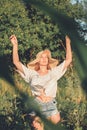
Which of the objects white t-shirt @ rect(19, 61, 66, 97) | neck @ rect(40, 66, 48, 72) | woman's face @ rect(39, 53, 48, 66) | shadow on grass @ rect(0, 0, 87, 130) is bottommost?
shadow on grass @ rect(0, 0, 87, 130)

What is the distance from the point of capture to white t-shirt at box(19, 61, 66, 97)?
4.36 metres

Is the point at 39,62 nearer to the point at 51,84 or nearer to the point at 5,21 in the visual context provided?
the point at 51,84

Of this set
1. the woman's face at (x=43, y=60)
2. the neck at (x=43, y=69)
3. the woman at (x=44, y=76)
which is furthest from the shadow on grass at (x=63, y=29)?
the woman's face at (x=43, y=60)

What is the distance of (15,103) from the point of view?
562cm

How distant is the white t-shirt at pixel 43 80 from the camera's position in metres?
4.36

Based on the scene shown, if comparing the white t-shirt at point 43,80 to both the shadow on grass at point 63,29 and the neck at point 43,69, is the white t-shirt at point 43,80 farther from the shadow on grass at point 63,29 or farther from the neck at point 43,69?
the shadow on grass at point 63,29

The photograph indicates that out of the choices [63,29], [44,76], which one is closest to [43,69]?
[44,76]

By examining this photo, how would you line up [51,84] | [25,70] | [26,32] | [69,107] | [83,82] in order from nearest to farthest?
1. [83,82]
2. [25,70]
3. [51,84]
4. [69,107]
5. [26,32]

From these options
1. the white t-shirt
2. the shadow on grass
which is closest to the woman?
the white t-shirt

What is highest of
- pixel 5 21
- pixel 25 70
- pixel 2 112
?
pixel 5 21

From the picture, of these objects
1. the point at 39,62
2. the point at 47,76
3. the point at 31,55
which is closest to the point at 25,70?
the point at 47,76

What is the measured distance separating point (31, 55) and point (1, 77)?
1214cm

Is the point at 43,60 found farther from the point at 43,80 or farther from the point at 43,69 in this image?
the point at 43,80

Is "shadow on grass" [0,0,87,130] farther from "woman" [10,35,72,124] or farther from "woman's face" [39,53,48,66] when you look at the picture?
"woman's face" [39,53,48,66]
